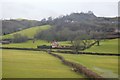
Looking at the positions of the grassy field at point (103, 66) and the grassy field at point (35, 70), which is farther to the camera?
the grassy field at point (103, 66)

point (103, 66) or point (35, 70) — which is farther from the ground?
point (35, 70)

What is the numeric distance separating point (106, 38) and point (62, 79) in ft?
335

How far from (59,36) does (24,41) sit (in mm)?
21241

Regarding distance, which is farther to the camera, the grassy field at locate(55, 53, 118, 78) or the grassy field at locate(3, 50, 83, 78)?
the grassy field at locate(55, 53, 118, 78)

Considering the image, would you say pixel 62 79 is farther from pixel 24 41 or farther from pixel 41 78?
pixel 24 41

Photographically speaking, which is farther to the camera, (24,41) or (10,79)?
(24,41)

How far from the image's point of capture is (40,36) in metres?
183

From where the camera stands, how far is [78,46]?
10325cm

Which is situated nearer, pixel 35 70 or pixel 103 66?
pixel 35 70

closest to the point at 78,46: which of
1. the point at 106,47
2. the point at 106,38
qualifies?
the point at 106,47

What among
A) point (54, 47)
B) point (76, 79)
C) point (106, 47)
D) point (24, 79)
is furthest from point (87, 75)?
point (54, 47)

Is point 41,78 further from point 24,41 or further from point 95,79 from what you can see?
point 24,41

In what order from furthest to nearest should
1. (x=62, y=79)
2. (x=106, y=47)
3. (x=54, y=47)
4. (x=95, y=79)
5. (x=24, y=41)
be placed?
1. (x=24, y=41)
2. (x=54, y=47)
3. (x=106, y=47)
4. (x=62, y=79)
5. (x=95, y=79)

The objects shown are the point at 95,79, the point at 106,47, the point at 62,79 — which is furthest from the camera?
the point at 106,47
